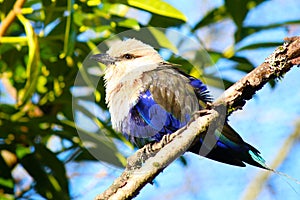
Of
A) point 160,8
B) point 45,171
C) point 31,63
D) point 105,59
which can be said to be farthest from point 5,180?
point 160,8

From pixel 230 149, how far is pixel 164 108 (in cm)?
24

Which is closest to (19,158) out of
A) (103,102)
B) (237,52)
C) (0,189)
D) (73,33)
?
(0,189)

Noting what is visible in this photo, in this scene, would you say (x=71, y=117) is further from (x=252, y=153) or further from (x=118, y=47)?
(x=252, y=153)

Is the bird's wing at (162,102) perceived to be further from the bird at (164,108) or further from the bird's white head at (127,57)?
the bird's white head at (127,57)

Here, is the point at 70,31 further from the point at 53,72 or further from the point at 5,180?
the point at 5,180

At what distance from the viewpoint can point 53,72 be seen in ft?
9.05

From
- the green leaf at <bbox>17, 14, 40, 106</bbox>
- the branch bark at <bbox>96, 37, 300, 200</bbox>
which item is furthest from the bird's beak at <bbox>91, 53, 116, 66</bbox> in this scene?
the branch bark at <bbox>96, 37, 300, 200</bbox>

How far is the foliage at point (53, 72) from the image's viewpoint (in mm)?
2645

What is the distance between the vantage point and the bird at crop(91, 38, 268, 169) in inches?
77.1

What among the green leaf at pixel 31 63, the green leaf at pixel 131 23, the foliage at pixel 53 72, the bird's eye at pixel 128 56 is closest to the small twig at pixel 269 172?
the foliage at pixel 53 72

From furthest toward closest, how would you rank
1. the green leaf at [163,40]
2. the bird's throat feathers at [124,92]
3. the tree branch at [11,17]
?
1. the green leaf at [163,40]
2. the tree branch at [11,17]
3. the bird's throat feathers at [124,92]

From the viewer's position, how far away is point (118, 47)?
241 centimetres

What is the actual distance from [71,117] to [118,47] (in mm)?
553

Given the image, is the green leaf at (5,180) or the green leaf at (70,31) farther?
the green leaf at (5,180)
